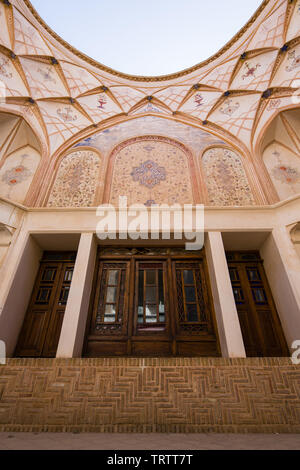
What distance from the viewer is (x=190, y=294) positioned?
4.13 m

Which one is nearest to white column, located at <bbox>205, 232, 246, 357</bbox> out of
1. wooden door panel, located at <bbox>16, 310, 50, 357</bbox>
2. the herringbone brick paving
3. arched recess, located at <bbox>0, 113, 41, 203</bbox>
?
the herringbone brick paving

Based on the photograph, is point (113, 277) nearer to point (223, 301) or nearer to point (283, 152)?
point (223, 301)

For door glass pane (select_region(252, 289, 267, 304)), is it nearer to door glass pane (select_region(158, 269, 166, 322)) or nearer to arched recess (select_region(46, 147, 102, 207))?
door glass pane (select_region(158, 269, 166, 322))

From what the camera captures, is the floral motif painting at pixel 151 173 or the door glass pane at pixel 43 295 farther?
the floral motif painting at pixel 151 173

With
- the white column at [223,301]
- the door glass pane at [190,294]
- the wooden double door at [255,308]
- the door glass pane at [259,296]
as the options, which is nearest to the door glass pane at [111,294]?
the door glass pane at [190,294]

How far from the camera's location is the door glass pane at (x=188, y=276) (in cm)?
426

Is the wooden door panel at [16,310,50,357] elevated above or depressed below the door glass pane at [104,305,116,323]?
below

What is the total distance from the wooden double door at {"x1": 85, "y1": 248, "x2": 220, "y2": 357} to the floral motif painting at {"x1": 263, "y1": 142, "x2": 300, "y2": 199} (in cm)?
253

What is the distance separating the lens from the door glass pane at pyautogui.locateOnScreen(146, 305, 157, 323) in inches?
154

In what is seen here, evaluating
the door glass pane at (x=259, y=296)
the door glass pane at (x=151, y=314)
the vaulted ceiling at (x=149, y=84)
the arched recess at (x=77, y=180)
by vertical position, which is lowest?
the door glass pane at (x=151, y=314)

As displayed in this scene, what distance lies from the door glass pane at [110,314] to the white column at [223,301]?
1.76m

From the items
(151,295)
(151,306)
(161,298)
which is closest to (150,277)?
(151,295)

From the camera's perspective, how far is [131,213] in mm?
4328

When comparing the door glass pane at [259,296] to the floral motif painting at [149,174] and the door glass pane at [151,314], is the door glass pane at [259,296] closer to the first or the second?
the door glass pane at [151,314]
